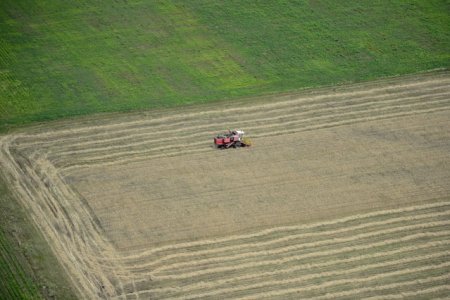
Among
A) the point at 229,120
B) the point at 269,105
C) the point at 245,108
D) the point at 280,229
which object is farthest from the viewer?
the point at 269,105

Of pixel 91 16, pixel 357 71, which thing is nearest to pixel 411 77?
pixel 357 71

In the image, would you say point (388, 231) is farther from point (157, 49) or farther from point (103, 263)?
point (157, 49)

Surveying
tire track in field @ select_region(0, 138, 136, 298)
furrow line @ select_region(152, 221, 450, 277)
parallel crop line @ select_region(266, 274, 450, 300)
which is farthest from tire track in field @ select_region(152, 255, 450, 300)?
tire track in field @ select_region(0, 138, 136, 298)

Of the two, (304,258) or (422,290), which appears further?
(304,258)

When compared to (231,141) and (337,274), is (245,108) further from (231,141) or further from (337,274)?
(337,274)

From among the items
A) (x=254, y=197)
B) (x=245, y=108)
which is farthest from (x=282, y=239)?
(x=245, y=108)

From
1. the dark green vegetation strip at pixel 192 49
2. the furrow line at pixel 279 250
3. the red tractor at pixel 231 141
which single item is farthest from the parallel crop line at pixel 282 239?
the dark green vegetation strip at pixel 192 49
